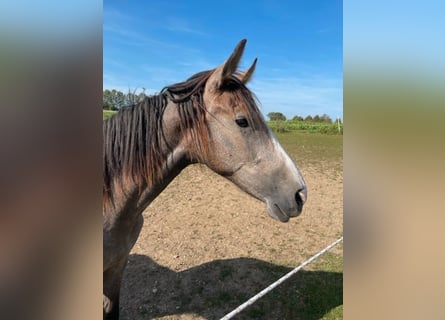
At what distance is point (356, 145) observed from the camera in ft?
2.20

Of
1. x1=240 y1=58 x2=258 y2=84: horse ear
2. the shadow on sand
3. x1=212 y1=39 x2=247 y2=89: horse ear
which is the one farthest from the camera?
the shadow on sand

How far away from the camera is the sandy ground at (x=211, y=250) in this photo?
2562mm

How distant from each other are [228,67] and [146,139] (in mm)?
500

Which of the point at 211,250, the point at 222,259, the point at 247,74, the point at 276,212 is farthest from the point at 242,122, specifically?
the point at 211,250

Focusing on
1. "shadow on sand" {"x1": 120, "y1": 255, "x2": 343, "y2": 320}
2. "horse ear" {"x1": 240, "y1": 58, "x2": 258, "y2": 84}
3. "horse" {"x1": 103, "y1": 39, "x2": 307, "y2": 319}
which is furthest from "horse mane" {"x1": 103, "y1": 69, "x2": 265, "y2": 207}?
"shadow on sand" {"x1": 120, "y1": 255, "x2": 343, "y2": 320}

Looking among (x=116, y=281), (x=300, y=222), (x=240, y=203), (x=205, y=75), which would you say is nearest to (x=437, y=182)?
(x=205, y=75)

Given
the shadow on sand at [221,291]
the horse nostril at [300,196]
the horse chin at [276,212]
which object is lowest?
the shadow on sand at [221,291]

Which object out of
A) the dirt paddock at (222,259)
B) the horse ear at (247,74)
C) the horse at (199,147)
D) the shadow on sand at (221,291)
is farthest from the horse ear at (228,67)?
the shadow on sand at (221,291)

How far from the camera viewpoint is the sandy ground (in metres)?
2.56

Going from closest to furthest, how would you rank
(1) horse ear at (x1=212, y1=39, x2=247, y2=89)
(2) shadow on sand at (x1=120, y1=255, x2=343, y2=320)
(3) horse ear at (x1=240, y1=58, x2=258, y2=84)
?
1. (1) horse ear at (x1=212, y1=39, x2=247, y2=89)
2. (3) horse ear at (x1=240, y1=58, x2=258, y2=84)
3. (2) shadow on sand at (x1=120, y1=255, x2=343, y2=320)

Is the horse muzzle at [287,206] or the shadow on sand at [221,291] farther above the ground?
the horse muzzle at [287,206]

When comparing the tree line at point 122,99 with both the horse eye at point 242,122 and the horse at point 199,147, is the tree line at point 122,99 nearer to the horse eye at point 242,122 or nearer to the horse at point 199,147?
the horse at point 199,147

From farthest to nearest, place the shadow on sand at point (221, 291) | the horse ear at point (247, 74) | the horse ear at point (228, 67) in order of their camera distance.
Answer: the shadow on sand at point (221, 291) → the horse ear at point (247, 74) → the horse ear at point (228, 67)

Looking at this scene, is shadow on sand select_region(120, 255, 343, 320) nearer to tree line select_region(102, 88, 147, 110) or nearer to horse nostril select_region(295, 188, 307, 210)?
horse nostril select_region(295, 188, 307, 210)
